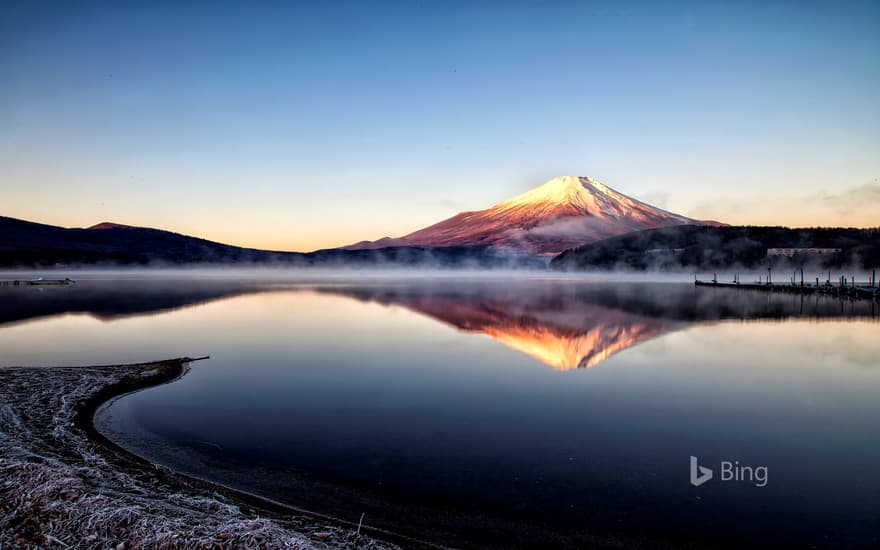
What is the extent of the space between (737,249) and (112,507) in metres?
157

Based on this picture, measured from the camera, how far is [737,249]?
458ft

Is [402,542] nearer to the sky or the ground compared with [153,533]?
nearer to the ground

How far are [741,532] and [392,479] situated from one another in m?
3.58

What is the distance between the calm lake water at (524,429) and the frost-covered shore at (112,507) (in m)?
0.62

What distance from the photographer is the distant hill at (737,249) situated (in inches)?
4993

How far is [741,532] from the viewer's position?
16.9ft

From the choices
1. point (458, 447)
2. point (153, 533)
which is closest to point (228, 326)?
point (458, 447)

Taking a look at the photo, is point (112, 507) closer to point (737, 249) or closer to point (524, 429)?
point (524, 429)

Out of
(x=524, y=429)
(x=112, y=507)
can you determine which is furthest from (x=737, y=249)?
(x=112, y=507)

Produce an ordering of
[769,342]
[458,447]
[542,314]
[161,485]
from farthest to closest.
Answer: [542,314] < [769,342] < [458,447] < [161,485]

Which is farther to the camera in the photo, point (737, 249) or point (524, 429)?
point (737, 249)

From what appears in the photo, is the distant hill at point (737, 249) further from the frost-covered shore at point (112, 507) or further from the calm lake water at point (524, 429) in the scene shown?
the frost-covered shore at point (112, 507)

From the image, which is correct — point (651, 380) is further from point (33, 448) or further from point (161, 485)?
point (33, 448)

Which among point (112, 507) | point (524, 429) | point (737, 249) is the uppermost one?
point (737, 249)
